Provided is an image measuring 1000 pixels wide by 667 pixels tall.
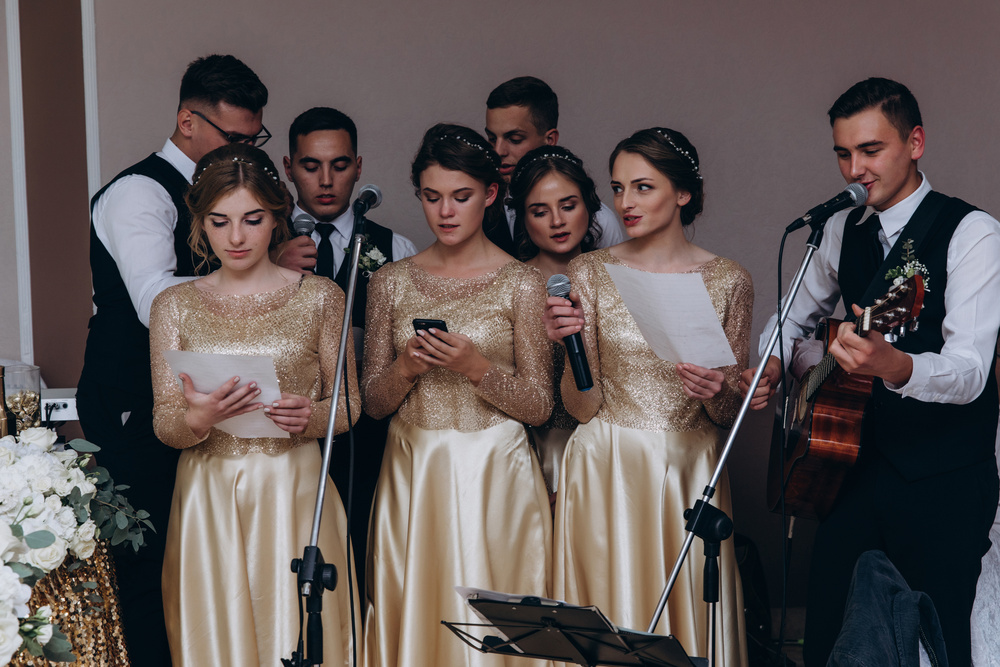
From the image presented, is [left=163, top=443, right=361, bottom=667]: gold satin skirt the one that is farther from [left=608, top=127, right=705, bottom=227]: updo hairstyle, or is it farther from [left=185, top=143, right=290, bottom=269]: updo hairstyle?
[left=608, top=127, right=705, bottom=227]: updo hairstyle

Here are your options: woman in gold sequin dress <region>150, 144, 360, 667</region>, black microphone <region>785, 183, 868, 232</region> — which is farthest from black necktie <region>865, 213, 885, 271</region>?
woman in gold sequin dress <region>150, 144, 360, 667</region>

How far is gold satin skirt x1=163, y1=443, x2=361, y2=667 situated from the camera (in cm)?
254

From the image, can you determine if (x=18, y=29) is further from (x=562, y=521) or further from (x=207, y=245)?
(x=562, y=521)

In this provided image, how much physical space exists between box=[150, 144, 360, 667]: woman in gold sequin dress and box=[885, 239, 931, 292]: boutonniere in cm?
140

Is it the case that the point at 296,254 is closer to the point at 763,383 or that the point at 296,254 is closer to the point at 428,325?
the point at 428,325

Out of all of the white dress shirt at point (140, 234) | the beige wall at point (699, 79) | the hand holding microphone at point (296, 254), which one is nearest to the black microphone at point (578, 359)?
the hand holding microphone at point (296, 254)

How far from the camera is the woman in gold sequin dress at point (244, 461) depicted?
2543 mm

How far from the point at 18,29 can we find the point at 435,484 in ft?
9.53

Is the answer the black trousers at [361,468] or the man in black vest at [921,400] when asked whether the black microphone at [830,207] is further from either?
the black trousers at [361,468]

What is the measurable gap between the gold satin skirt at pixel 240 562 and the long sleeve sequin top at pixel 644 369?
804mm

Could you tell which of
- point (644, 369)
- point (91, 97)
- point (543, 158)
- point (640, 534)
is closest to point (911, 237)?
point (644, 369)

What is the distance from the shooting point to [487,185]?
279cm

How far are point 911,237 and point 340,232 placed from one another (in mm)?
1785

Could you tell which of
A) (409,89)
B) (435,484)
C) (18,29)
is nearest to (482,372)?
(435,484)
